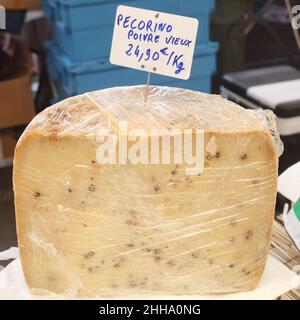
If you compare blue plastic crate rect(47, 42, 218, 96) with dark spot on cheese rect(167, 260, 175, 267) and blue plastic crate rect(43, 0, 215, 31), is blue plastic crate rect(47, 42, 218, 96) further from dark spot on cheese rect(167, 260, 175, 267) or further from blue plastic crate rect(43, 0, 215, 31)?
dark spot on cheese rect(167, 260, 175, 267)

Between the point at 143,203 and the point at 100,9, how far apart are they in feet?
3.97

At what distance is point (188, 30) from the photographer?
0.92 metres

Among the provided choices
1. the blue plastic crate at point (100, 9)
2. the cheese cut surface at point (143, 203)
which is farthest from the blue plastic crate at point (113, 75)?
the cheese cut surface at point (143, 203)

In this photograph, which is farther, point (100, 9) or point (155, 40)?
point (100, 9)

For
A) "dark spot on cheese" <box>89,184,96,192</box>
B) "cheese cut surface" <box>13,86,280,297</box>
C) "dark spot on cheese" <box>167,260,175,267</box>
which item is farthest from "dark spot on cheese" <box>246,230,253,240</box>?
"dark spot on cheese" <box>89,184,96,192</box>

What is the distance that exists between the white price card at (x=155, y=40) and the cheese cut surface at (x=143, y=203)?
0.07m

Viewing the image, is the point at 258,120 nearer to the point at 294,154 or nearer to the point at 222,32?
the point at 294,154

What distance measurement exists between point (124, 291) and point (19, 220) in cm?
24

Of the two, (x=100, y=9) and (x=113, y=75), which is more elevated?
(x=100, y=9)

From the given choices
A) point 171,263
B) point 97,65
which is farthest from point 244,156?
point 97,65

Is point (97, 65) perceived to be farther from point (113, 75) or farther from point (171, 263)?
point (171, 263)

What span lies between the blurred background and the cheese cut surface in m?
0.44

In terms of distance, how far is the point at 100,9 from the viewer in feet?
6.28

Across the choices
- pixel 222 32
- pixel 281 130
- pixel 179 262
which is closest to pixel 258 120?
pixel 179 262
